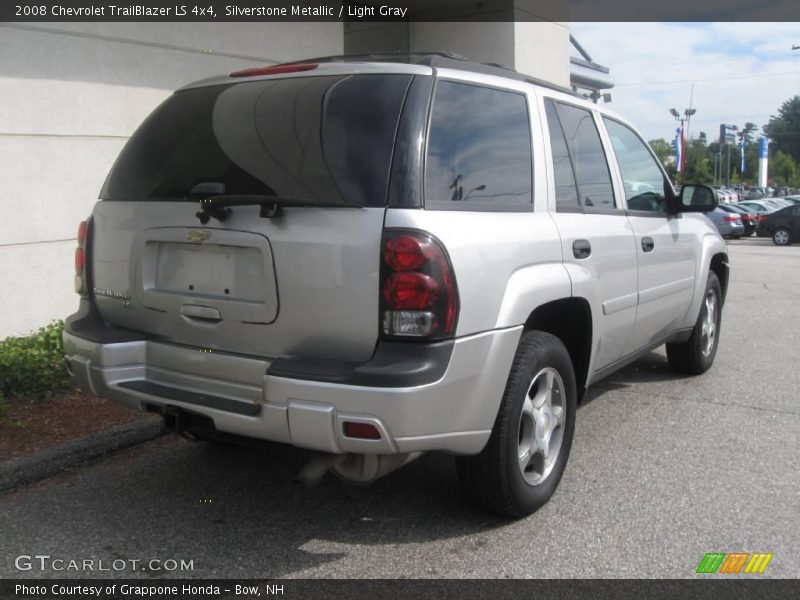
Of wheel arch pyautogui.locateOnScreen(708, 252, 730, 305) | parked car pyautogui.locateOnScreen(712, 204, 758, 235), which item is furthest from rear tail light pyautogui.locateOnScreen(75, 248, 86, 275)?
parked car pyautogui.locateOnScreen(712, 204, 758, 235)

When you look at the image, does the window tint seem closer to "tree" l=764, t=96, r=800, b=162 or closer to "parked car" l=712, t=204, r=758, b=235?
"parked car" l=712, t=204, r=758, b=235

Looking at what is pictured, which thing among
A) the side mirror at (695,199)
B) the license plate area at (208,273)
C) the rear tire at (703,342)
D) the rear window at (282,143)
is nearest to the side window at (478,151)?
the rear window at (282,143)

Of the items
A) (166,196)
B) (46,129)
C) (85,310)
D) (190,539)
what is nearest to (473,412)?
(190,539)

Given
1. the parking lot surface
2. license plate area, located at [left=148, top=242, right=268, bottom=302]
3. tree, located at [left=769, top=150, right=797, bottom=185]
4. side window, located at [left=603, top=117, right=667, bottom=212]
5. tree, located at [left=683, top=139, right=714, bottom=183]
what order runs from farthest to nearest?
tree, located at [left=769, top=150, right=797, bottom=185], tree, located at [left=683, top=139, right=714, bottom=183], side window, located at [left=603, top=117, right=667, bottom=212], the parking lot surface, license plate area, located at [left=148, top=242, right=268, bottom=302]

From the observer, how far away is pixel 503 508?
3564 mm

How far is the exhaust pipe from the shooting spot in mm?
3150

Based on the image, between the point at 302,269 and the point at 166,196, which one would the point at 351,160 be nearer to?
the point at 302,269

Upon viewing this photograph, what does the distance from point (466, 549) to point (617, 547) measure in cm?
64

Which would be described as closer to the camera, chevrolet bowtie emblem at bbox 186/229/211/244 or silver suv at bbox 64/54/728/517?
silver suv at bbox 64/54/728/517

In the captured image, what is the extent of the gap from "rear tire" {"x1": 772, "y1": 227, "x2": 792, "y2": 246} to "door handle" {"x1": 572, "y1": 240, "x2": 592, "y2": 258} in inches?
1004

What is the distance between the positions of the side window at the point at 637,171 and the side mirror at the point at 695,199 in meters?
0.13

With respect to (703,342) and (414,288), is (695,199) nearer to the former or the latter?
(703,342)

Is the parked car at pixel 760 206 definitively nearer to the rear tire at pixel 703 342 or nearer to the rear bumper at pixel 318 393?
the rear tire at pixel 703 342

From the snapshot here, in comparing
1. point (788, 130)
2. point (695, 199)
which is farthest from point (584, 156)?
point (788, 130)
